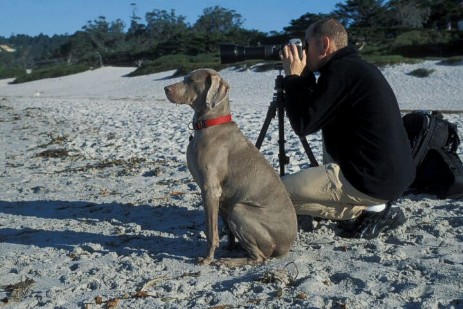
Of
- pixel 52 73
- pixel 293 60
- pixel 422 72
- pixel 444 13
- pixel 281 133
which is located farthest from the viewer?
pixel 52 73

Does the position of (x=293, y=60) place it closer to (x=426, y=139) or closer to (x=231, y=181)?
(x=231, y=181)

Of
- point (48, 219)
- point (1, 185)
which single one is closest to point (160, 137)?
point (1, 185)

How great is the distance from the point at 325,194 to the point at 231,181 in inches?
31.4

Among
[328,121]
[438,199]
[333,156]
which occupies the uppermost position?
[328,121]

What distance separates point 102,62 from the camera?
5928cm

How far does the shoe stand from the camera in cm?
452

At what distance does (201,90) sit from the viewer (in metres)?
4.10

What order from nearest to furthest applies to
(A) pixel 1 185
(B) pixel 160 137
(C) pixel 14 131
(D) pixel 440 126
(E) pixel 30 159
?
1. (D) pixel 440 126
2. (A) pixel 1 185
3. (E) pixel 30 159
4. (B) pixel 160 137
5. (C) pixel 14 131

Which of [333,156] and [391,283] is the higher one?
[333,156]

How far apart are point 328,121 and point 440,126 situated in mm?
1695

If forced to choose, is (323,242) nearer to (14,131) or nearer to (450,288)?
(450,288)

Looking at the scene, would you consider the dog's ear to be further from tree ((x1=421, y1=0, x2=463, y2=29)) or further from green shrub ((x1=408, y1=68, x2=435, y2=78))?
tree ((x1=421, y1=0, x2=463, y2=29))

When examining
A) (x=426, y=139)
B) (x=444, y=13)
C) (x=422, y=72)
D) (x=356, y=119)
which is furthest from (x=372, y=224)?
(x=444, y=13)

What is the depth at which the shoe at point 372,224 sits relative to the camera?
4.52 meters
